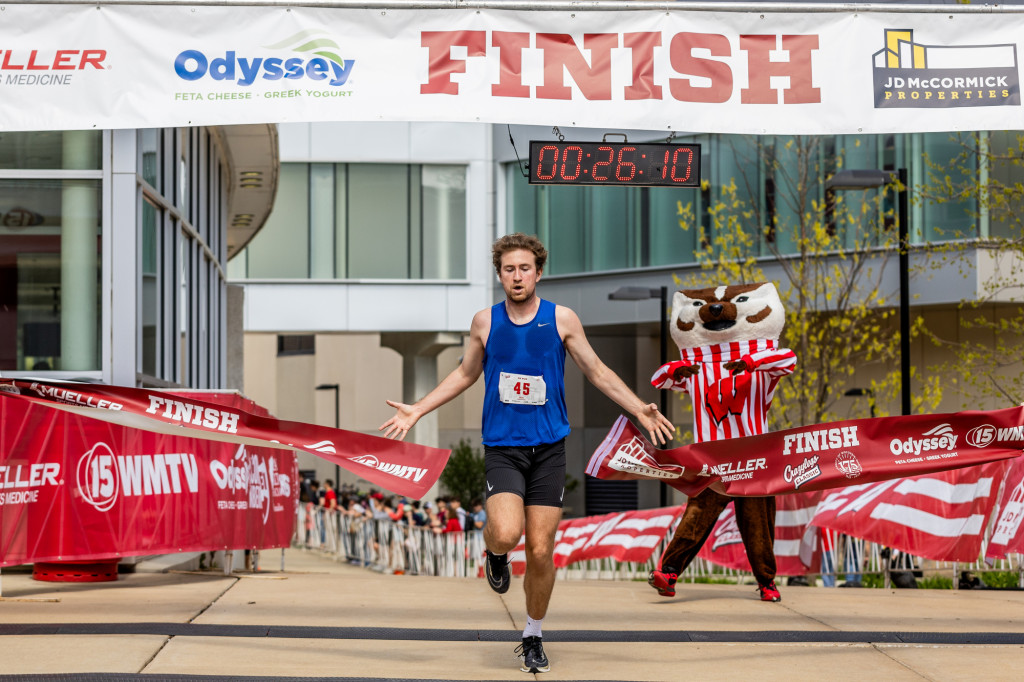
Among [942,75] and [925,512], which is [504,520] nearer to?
[942,75]

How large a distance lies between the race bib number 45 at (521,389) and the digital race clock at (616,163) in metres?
3.48

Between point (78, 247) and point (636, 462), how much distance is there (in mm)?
6386

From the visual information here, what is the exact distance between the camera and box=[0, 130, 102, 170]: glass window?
12023mm

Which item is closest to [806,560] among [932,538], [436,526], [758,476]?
[932,538]

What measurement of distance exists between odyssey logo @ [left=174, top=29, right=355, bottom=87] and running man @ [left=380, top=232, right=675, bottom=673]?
10.9ft

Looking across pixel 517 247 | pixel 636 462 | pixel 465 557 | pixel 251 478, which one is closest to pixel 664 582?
pixel 636 462

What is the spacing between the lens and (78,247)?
12.0m

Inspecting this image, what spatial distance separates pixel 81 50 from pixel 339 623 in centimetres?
445

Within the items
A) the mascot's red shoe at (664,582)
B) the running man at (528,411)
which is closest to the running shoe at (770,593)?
the mascot's red shoe at (664,582)

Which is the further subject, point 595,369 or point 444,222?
point 444,222

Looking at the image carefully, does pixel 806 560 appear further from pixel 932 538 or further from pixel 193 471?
pixel 193 471

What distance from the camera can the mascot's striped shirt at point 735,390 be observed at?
9602 millimetres

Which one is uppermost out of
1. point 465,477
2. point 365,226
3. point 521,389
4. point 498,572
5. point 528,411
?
point 365,226

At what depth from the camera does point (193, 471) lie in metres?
10.8
